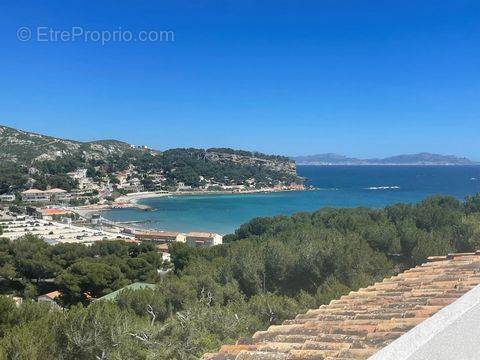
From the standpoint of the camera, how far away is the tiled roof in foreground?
216 cm

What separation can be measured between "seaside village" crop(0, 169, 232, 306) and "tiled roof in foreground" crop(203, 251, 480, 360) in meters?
14.1

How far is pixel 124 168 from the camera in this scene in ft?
326

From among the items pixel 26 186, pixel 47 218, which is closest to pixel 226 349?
pixel 47 218

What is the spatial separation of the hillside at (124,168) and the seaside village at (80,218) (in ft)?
5.08

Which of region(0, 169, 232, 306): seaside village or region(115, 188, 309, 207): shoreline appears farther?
region(115, 188, 309, 207): shoreline

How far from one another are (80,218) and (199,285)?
4797cm

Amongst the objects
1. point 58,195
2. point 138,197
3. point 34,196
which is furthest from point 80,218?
point 138,197

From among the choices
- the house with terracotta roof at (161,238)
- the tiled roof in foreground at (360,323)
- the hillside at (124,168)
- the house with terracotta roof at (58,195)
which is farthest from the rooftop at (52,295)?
the hillside at (124,168)

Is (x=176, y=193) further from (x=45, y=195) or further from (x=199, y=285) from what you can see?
(x=199, y=285)

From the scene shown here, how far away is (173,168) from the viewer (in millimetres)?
101250

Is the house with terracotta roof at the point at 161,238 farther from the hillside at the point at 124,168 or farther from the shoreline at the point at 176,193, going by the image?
the hillside at the point at 124,168

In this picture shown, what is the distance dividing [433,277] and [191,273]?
10402 mm

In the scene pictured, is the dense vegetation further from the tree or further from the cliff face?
the cliff face

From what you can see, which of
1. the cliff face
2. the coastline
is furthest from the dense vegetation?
the cliff face
